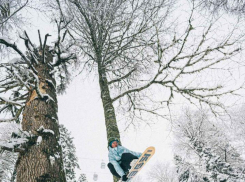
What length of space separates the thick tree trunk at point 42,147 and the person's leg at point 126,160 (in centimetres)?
121

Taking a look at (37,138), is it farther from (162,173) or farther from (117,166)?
(162,173)

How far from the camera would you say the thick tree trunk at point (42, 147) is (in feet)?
7.26

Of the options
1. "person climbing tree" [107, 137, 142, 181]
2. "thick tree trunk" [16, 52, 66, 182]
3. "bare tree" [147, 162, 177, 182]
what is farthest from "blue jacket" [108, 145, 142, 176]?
"bare tree" [147, 162, 177, 182]

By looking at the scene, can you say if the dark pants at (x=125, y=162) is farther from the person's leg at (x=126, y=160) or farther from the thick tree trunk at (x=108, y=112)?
the thick tree trunk at (x=108, y=112)

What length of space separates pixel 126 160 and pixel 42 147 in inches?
62.2

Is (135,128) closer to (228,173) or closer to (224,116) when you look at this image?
(224,116)

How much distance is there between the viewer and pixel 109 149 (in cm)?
339

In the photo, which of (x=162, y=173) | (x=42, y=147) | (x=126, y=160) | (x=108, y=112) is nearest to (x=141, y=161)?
(x=126, y=160)

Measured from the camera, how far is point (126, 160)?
129 inches

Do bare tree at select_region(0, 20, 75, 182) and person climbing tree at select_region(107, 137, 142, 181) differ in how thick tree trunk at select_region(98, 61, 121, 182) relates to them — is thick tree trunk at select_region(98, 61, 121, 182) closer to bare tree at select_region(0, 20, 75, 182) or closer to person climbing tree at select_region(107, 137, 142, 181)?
person climbing tree at select_region(107, 137, 142, 181)

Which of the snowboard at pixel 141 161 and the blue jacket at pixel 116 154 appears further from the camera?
the blue jacket at pixel 116 154

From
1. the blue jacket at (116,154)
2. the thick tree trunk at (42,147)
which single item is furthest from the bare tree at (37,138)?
the blue jacket at (116,154)

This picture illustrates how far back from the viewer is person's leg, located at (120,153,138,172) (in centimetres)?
326

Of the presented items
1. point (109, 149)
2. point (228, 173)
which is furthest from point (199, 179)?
point (109, 149)
